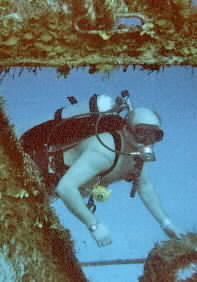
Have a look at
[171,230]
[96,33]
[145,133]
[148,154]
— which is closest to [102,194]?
[148,154]

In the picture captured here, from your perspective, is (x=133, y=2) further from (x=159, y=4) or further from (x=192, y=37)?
(x=192, y=37)

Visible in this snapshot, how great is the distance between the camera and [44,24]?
1.58 m

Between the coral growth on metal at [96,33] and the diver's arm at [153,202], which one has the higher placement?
the coral growth on metal at [96,33]

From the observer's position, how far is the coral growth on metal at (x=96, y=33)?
5.16 ft

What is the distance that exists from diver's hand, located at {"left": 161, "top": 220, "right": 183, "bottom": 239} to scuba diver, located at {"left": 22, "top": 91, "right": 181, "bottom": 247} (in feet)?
0.25

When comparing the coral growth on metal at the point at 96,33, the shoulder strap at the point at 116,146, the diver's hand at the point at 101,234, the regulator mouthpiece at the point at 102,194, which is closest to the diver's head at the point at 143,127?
the shoulder strap at the point at 116,146

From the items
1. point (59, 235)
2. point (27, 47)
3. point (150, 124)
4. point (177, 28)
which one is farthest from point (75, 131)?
point (177, 28)

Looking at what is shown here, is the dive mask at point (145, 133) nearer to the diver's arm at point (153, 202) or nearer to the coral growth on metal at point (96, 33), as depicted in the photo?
the diver's arm at point (153, 202)

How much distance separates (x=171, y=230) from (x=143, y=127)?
1.03m

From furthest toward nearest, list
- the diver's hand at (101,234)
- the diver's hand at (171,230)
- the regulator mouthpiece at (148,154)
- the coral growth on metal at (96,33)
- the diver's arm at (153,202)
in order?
the diver's arm at (153,202) → the diver's hand at (171,230) → the regulator mouthpiece at (148,154) → the diver's hand at (101,234) → the coral growth on metal at (96,33)

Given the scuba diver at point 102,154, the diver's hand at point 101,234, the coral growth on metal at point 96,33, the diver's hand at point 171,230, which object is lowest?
the diver's hand at point 171,230

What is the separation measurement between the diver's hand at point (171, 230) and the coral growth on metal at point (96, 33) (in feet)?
5.39

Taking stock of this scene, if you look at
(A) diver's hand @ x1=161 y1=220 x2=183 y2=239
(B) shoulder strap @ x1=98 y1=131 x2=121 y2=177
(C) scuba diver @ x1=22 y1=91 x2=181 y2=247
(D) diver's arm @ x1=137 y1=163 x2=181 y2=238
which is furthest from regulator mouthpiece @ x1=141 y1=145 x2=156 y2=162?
(A) diver's hand @ x1=161 y1=220 x2=183 y2=239

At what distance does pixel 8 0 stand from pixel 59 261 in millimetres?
1594
